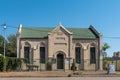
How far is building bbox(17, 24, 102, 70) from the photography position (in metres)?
64.7

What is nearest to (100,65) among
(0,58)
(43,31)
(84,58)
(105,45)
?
(84,58)

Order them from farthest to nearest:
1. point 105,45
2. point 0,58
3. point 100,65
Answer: point 105,45, point 100,65, point 0,58

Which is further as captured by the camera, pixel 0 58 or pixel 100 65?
pixel 100 65

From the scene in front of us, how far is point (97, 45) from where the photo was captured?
66.6 meters

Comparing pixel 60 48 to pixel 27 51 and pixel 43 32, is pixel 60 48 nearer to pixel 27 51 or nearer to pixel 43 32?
pixel 43 32

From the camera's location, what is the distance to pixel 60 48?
2562 inches

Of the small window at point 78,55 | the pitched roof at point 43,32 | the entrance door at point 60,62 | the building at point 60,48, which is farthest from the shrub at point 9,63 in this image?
the small window at point 78,55

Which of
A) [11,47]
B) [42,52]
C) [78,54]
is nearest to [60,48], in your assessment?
[42,52]

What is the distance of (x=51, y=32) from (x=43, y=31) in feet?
12.8

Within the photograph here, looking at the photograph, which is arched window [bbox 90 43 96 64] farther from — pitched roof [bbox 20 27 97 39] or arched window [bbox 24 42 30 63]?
arched window [bbox 24 42 30 63]

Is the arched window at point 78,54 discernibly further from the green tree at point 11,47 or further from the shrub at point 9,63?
the green tree at point 11,47

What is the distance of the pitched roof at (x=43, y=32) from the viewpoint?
219 ft

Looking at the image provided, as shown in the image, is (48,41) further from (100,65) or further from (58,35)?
(100,65)

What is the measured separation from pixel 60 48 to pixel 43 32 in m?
5.62
